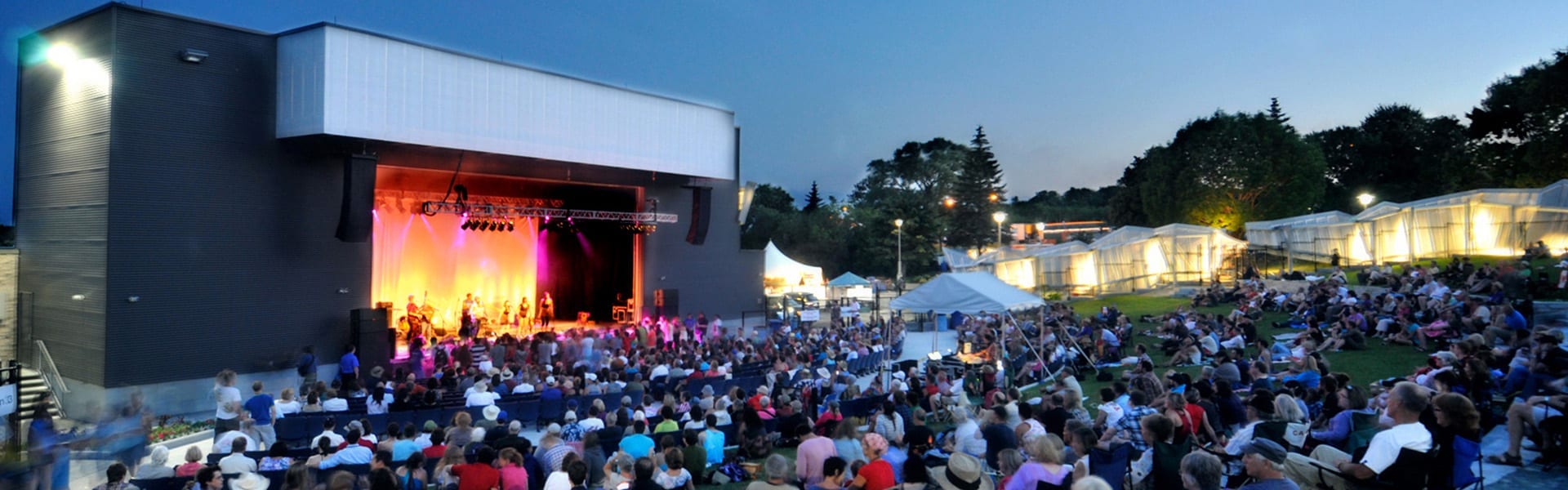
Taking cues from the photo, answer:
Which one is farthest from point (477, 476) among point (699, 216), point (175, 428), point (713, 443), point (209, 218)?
point (699, 216)

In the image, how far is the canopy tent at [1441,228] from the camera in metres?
26.9

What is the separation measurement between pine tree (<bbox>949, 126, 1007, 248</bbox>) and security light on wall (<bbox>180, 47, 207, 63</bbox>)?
47.9 meters

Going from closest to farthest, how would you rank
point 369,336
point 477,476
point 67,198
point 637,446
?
point 477,476
point 637,446
point 67,198
point 369,336

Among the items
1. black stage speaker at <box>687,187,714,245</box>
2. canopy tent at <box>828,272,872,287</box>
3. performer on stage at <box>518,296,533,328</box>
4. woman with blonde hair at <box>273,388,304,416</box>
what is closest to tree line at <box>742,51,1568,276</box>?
canopy tent at <box>828,272,872,287</box>

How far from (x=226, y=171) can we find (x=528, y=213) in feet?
21.3

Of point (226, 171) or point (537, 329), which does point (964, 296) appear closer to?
point (226, 171)

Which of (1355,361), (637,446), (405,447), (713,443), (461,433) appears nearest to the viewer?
(637,446)

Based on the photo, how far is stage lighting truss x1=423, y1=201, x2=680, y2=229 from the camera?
18.8 metres

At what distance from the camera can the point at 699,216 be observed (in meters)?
24.6

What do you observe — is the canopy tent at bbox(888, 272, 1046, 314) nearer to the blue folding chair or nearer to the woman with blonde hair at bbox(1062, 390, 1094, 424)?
the woman with blonde hair at bbox(1062, 390, 1094, 424)

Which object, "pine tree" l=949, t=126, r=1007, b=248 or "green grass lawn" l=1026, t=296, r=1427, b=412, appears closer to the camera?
"green grass lawn" l=1026, t=296, r=1427, b=412

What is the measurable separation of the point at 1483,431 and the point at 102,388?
18361 mm

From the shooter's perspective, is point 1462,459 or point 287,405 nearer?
point 1462,459

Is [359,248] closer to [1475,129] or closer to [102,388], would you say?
[102,388]
